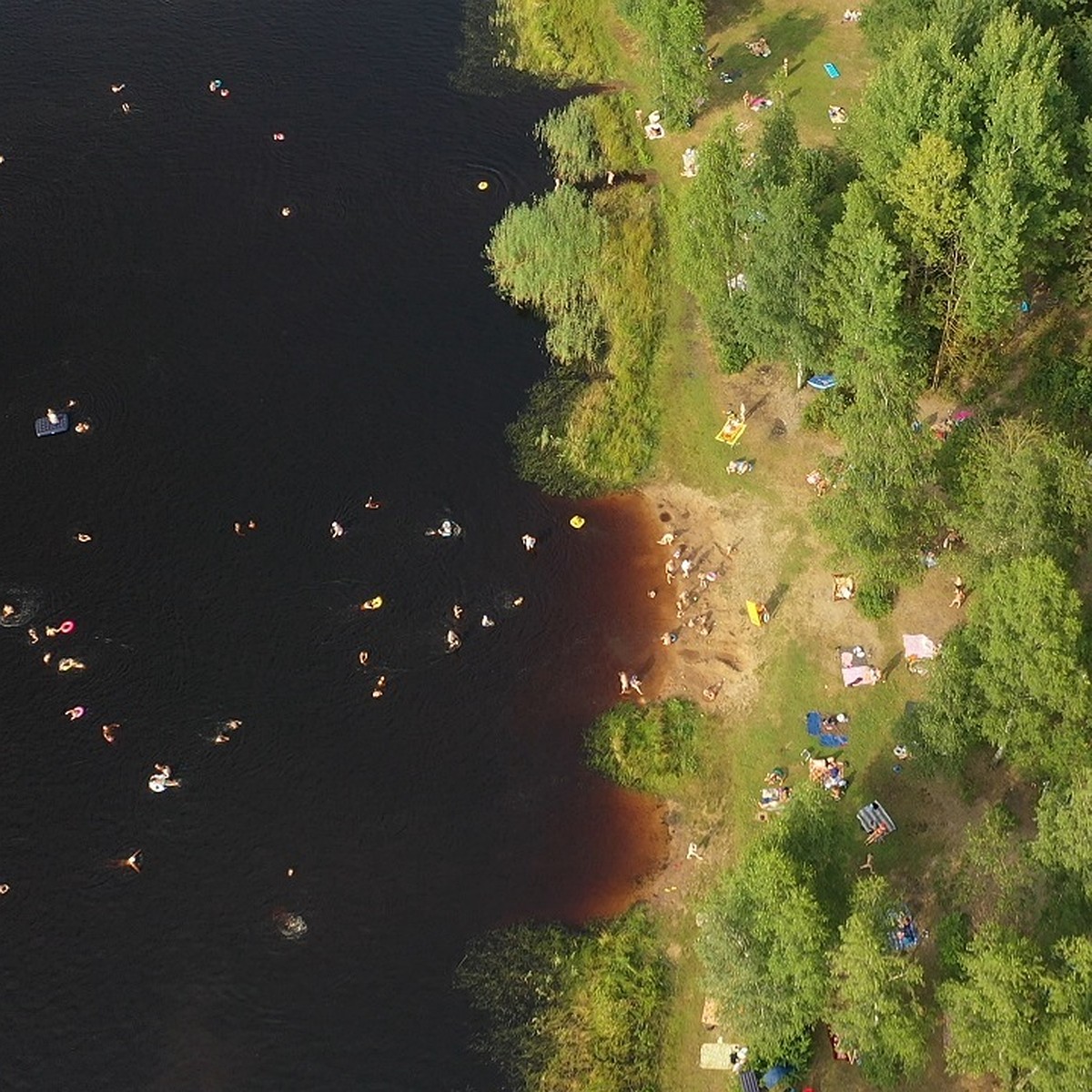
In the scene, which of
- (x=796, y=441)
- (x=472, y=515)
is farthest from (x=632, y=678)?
(x=796, y=441)

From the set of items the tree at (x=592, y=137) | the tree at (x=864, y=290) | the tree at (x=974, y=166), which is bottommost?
the tree at (x=864, y=290)

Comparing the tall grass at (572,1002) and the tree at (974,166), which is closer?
the tall grass at (572,1002)

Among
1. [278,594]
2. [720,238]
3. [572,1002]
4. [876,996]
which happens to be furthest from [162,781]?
[720,238]

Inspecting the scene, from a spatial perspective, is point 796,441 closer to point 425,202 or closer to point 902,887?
point 902,887

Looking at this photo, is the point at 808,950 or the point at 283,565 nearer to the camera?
the point at 808,950

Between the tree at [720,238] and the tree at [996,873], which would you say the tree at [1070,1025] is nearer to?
the tree at [996,873]

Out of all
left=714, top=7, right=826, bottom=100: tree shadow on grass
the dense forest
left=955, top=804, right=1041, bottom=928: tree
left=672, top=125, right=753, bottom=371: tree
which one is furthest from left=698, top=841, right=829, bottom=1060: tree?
left=714, top=7, right=826, bottom=100: tree shadow on grass

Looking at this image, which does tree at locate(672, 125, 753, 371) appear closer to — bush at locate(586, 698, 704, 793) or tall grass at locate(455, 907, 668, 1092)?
bush at locate(586, 698, 704, 793)

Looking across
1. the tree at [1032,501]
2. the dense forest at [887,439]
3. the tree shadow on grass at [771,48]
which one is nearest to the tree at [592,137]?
the dense forest at [887,439]
